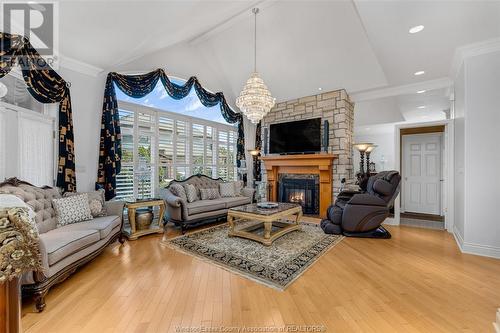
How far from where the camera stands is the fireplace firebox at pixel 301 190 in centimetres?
589

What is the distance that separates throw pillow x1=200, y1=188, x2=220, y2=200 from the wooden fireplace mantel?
1.86m

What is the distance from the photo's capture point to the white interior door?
596 centimetres

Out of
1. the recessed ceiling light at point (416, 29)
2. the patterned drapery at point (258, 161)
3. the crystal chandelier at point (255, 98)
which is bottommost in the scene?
the patterned drapery at point (258, 161)

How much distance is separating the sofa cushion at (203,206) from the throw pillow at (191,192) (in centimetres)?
13

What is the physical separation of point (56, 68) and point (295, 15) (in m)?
4.25

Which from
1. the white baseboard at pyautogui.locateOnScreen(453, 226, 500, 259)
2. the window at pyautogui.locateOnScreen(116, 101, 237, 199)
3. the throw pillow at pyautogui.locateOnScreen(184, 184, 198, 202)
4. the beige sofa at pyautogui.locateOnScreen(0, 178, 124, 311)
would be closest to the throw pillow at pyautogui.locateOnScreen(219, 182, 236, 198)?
the throw pillow at pyautogui.locateOnScreen(184, 184, 198, 202)

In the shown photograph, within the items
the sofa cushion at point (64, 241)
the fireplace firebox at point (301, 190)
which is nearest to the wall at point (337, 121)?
the fireplace firebox at point (301, 190)

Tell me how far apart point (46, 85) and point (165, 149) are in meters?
2.50

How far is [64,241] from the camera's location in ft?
7.64

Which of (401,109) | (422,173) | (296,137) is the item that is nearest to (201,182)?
(296,137)

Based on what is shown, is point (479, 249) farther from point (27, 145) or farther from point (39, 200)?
point (27, 145)

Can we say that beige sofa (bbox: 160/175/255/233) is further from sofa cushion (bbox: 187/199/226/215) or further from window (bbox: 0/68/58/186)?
window (bbox: 0/68/58/186)

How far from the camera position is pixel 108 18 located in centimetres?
292

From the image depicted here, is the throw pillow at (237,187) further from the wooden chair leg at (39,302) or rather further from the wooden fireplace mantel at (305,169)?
the wooden chair leg at (39,302)
